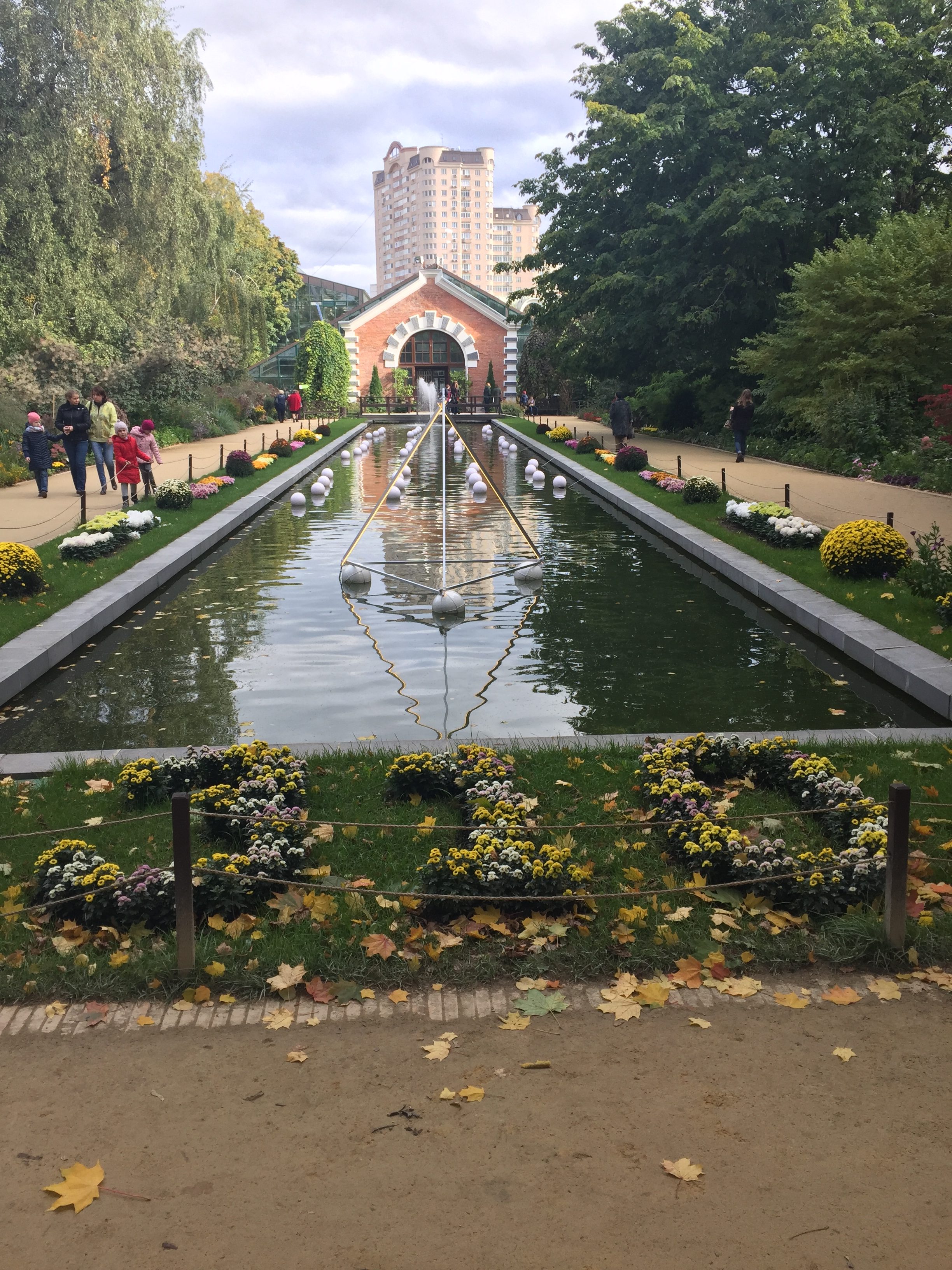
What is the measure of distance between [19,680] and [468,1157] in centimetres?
729

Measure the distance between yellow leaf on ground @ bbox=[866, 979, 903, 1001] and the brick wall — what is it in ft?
192

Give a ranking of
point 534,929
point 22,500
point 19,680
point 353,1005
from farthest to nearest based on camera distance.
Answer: point 22,500 < point 19,680 < point 534,929 < point 353,1005

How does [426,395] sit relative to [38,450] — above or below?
above

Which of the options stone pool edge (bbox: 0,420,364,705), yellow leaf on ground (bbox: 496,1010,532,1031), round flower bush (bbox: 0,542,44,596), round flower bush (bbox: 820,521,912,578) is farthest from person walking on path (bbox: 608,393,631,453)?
yellow leaf on ground (bbox: 496,1010,532,1031)

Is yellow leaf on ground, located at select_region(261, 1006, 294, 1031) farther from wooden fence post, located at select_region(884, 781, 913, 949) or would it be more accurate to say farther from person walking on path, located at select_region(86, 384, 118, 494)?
person walking on path, located at select_region(86, 384, 118, 494)

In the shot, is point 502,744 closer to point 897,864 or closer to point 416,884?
point 416,884

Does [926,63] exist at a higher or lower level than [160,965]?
higher

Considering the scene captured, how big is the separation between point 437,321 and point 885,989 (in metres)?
60.4

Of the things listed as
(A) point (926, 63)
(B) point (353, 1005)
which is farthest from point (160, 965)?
(A) point (926, 63)

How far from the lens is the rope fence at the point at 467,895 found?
4.64 metres

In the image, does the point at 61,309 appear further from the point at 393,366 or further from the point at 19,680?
the point at 393,366

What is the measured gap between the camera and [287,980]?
4727mm

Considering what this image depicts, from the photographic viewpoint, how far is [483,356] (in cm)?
6216

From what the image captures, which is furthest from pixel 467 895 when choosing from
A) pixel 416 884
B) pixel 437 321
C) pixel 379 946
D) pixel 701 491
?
pixel 437 321
